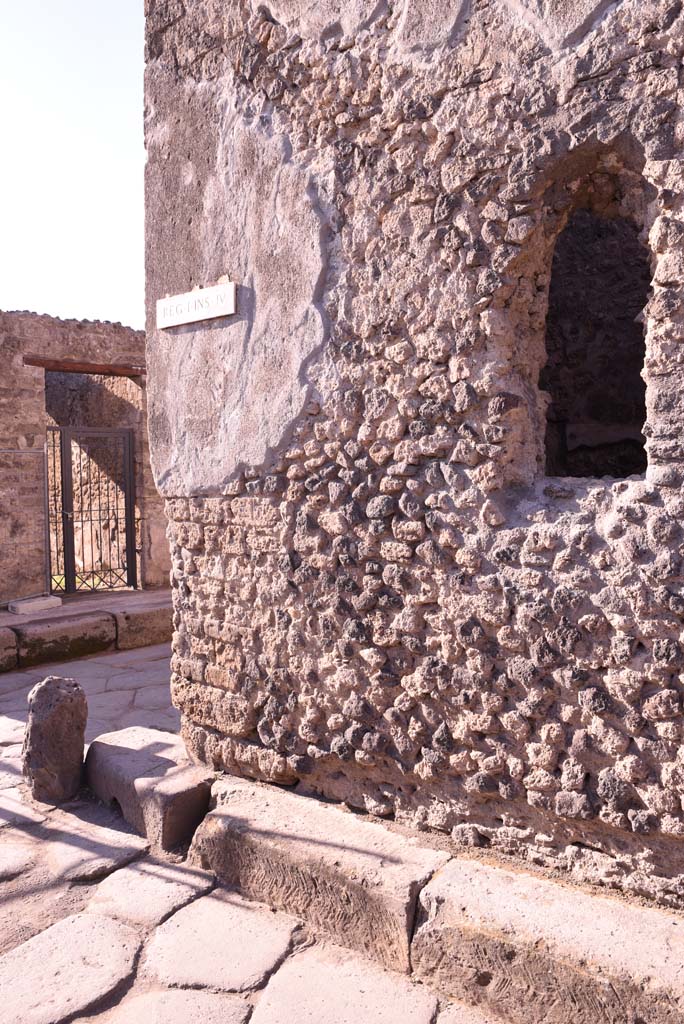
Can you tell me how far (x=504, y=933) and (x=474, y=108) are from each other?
85.8 inches

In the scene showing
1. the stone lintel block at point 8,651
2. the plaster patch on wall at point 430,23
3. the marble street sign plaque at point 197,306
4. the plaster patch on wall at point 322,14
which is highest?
the plaster patch on wall at point 322,14

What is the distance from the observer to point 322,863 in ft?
8.15

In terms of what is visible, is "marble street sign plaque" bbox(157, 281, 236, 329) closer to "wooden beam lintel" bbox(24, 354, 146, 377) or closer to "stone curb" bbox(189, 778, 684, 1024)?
"stone curb" bbox(189, 778, 684, 1024)

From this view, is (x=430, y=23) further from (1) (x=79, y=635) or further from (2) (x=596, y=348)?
(1) (x=79, y=635)

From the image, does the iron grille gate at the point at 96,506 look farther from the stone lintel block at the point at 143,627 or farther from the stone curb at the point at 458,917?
the stone curb at the point at 458,917

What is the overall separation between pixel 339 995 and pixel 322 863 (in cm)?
37

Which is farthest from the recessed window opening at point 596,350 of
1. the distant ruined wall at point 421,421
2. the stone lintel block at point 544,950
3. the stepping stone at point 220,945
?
the stepping stone at point 220,945

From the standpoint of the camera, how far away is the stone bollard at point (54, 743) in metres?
3.41

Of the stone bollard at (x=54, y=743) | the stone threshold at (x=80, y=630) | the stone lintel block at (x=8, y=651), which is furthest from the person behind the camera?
the stone threshold at (x=80, y=630)

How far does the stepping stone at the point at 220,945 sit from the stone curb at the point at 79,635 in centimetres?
365

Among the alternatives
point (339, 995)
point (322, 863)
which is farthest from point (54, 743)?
point (339, 995)

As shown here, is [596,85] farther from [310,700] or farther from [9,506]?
[9,506]

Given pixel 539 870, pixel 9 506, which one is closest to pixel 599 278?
pixel 539 870

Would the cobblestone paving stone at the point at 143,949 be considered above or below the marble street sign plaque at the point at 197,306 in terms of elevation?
below
